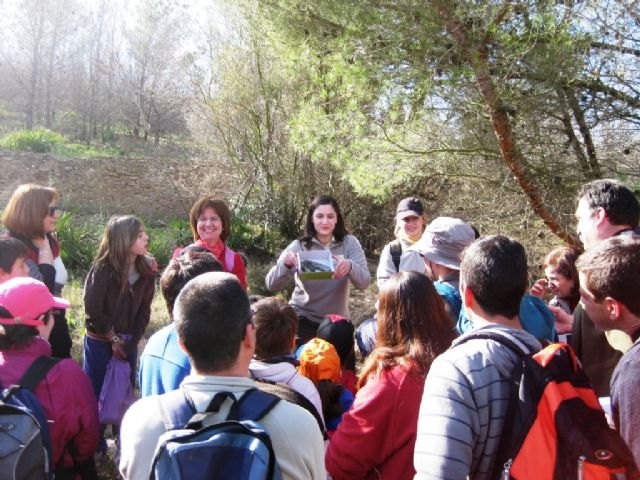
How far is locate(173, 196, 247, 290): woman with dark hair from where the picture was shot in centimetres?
377

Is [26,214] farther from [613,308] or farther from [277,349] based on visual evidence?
[613,308]

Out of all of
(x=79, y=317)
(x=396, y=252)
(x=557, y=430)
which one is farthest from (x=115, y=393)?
(x=79, y=317)

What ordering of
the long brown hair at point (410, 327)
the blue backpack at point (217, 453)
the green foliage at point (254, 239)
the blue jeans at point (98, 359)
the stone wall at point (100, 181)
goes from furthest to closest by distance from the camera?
the stone wall at point (100, 181) < the green foliage at point (254, 239) < the blue jeans at point (98, 359) < the long brown hair at point (410, 327) < the blue backpack at point (217, 453)

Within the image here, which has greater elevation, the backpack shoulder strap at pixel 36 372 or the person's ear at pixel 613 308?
the person's ear at pixel 613 308

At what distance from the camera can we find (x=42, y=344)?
2260mm

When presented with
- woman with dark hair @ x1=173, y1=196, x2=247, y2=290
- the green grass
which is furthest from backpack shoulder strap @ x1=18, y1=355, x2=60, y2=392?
the green grass

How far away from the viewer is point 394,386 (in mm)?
1854

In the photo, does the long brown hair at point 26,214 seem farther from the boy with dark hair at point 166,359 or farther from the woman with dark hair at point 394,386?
the woman with dark hair at point 394,386

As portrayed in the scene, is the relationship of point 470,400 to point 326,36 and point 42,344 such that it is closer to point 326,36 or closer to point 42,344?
point 42,344

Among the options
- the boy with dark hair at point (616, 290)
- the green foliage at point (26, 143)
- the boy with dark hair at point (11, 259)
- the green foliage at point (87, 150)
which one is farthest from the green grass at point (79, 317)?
the green foliage at point (87, 150)

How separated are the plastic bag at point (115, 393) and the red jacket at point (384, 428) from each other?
165cm

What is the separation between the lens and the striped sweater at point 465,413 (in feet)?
4.66

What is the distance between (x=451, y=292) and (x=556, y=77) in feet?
7.83

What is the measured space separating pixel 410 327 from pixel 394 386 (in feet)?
0.77
